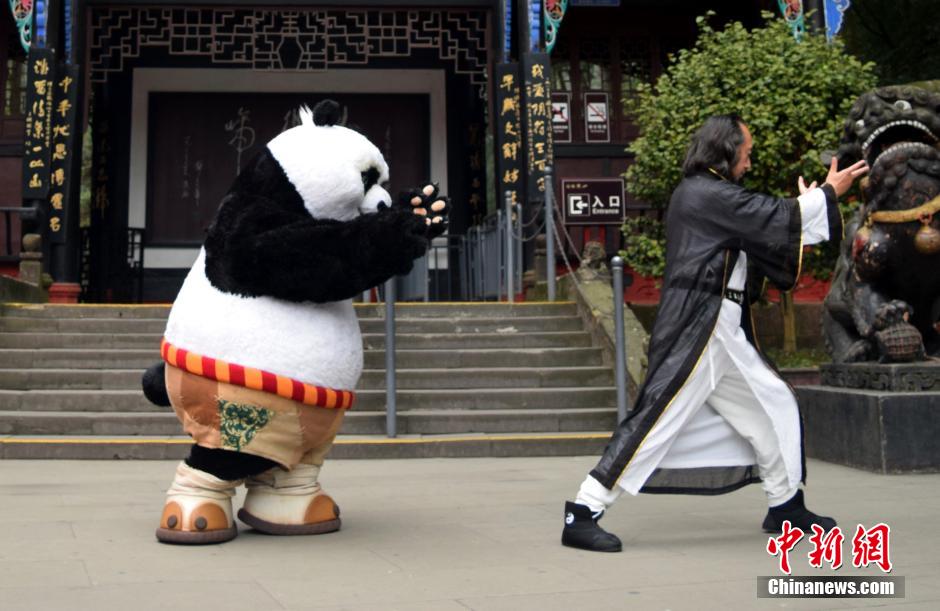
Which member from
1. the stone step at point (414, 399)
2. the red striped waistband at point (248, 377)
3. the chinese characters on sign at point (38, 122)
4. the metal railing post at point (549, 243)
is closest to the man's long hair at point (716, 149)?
the red striped waistband at point (248, 377)

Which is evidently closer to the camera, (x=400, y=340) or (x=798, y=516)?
(x=798, y=516)

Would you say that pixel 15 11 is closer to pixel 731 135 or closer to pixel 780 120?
pixel 780 120

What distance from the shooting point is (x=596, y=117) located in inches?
592

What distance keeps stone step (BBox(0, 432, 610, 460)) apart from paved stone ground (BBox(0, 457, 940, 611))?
1089mm

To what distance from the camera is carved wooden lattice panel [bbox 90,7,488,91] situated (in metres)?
13.5

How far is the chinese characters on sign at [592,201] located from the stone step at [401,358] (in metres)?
4.98

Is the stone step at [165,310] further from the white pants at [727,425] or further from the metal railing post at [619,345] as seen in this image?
the white pants at [727,425]

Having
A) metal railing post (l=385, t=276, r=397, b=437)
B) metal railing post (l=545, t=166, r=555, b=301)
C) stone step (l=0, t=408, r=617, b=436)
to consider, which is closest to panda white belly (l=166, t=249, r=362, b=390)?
metal railing post (l=385, t=276, r=397, b=437)

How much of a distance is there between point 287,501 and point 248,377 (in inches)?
24.0

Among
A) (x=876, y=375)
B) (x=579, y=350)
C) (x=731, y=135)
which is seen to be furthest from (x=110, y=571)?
(x=579, y=350)

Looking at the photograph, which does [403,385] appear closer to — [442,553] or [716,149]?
[442,553]

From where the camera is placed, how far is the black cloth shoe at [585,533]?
164 inches

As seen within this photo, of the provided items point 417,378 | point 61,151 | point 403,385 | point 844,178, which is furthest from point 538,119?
point 844,178

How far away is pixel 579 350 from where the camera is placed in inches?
375
